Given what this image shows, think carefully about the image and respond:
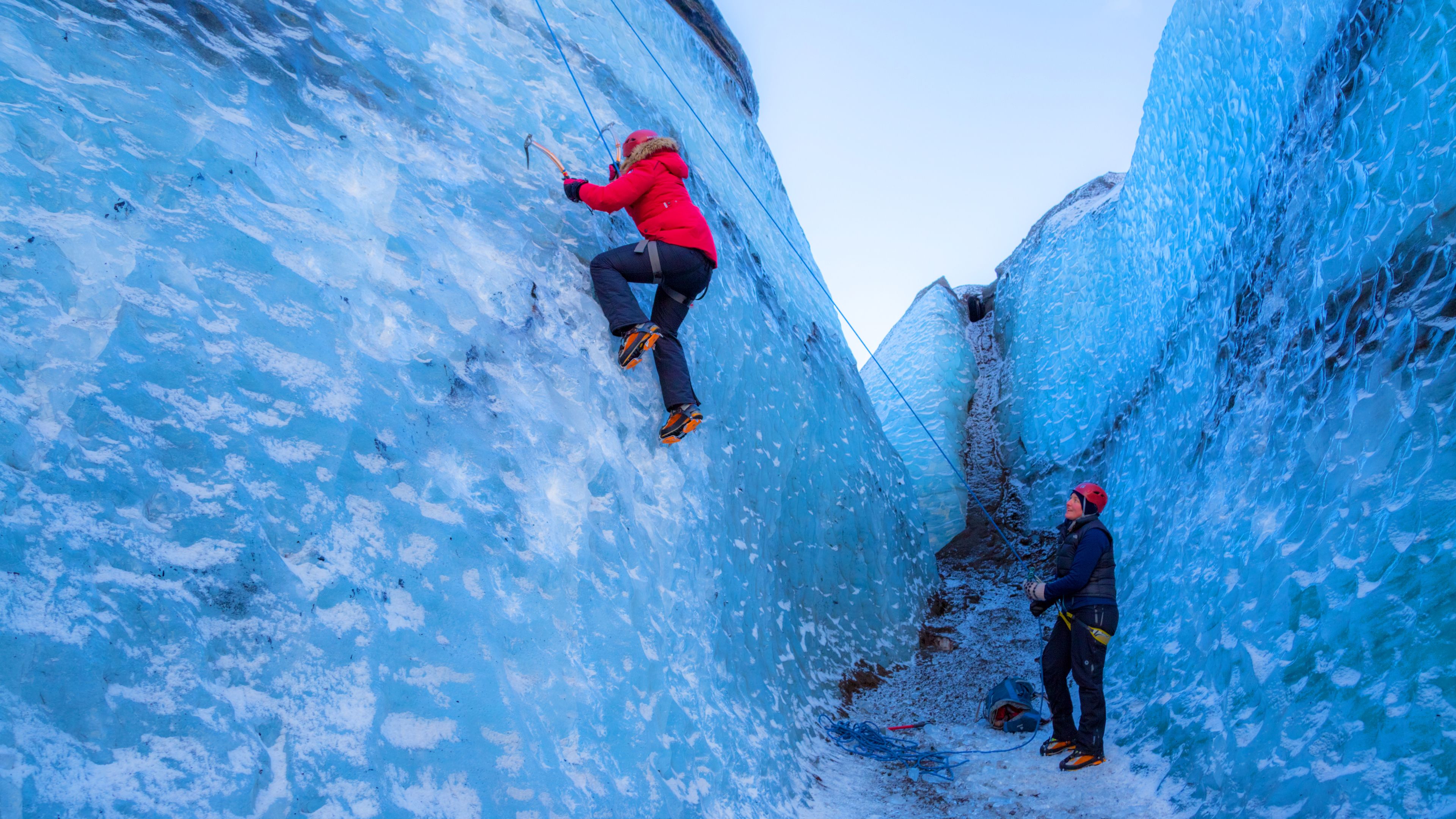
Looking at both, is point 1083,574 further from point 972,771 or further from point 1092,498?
point 972,771

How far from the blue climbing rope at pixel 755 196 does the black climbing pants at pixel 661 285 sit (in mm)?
1264

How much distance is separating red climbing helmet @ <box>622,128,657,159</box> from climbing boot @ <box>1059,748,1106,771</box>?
3.24 metres

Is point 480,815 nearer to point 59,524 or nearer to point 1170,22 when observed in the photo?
point 59,524

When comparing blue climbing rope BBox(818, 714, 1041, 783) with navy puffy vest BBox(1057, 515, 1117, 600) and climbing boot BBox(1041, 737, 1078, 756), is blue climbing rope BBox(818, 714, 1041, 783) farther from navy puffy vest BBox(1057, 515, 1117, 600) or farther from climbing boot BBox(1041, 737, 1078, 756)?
navy puffy vest BBox(1057, 515, 1117, 600)

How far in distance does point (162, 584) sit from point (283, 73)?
1.91 m

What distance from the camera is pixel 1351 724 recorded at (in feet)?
8.07

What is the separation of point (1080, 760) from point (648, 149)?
3.22 meters

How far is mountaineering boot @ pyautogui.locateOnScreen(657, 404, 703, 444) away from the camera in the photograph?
11.0 ft

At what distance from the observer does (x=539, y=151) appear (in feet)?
12.3

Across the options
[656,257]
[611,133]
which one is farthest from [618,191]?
[611,133]

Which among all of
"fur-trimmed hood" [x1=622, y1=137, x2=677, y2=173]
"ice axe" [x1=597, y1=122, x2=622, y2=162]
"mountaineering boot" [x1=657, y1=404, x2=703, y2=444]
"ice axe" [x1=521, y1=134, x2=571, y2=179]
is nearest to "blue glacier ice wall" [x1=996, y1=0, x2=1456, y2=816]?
"mountaineering boot" [x1=657, y1=404, x2=703, y2=444]

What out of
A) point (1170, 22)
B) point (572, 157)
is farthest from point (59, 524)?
point (1170, 22)

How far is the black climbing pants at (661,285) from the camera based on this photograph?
3.28 meters

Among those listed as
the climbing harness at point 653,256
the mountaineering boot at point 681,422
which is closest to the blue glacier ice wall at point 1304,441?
the mountaineering boot at point 681,422
